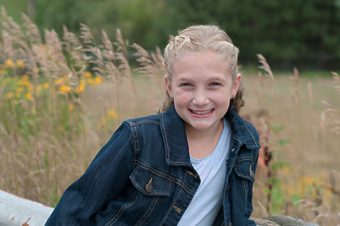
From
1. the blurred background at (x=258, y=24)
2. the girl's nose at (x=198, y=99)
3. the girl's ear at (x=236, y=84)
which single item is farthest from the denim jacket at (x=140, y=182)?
the blurred background at (x=258, y=24)

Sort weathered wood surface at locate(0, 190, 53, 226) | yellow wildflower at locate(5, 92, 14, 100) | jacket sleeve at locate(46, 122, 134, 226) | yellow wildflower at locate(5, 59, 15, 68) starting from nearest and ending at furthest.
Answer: jacket sleeve at locate(46, 122, 134, 226) < weathered wood surface at locate(0, 190, 53, 226) < yellow wildflower at locate(5, 59, 15, 68) < yellow wildflower at locate(5, 92, 14, 100)

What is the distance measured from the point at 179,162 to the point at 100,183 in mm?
281

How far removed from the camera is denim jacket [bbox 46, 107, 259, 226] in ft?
8.23

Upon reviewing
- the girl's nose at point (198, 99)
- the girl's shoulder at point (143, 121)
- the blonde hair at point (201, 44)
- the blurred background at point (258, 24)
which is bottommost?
the blurred background at point (258, 24)

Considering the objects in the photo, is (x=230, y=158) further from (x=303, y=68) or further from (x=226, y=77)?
(x=303, y=68)

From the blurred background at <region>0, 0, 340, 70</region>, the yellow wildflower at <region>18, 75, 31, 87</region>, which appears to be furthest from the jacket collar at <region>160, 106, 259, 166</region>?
the blurred background at <region>0, 0, 340, 70</region>

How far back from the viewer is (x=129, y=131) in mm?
2514

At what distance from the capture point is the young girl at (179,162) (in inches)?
99.0

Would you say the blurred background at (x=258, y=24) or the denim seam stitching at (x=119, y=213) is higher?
the denim seam stitching at (x=119, y=213)

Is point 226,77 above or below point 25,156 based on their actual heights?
above

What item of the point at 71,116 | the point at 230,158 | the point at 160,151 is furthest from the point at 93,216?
the point at 71,116

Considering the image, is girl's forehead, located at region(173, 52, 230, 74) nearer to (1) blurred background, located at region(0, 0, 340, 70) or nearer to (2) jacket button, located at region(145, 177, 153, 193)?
(2) jacket button, located at region(145, 177, 153, 193)

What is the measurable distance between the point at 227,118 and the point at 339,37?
1290 inches

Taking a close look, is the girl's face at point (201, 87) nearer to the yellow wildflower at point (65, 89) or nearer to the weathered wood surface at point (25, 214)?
the weathered wood surface at point (25, 214)
